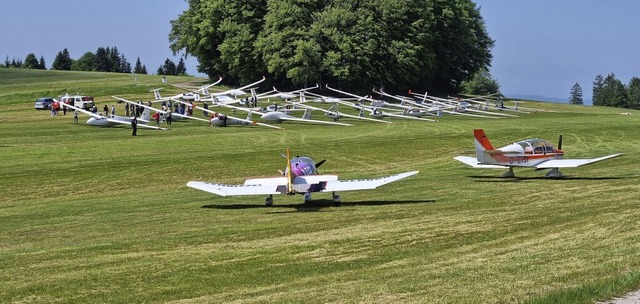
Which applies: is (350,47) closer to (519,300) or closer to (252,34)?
(252,34)

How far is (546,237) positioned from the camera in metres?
16.8

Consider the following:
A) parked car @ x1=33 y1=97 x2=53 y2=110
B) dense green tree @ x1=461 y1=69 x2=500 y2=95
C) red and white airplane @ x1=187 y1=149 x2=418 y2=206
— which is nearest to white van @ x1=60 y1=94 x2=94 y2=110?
parked car @ x1=33 y1=97 x2=53 y2=110

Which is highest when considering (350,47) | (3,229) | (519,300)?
(350,47)

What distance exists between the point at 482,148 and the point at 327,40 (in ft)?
233

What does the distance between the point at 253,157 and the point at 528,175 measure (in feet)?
50.7

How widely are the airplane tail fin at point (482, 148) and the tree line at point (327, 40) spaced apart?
216 ft

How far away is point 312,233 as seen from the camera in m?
18.9

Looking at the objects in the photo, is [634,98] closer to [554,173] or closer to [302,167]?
[554,173]

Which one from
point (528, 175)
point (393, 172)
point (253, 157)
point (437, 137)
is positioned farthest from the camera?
point (437, 137)

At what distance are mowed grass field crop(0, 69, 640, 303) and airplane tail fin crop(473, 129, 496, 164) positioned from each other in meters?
0.82

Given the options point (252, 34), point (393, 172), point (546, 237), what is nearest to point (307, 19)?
point (252, 34)

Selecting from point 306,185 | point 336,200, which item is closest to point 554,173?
point 336,200

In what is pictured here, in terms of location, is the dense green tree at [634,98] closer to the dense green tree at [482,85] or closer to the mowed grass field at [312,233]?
the dense green tree at [482,85]

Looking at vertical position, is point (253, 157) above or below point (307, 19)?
below
